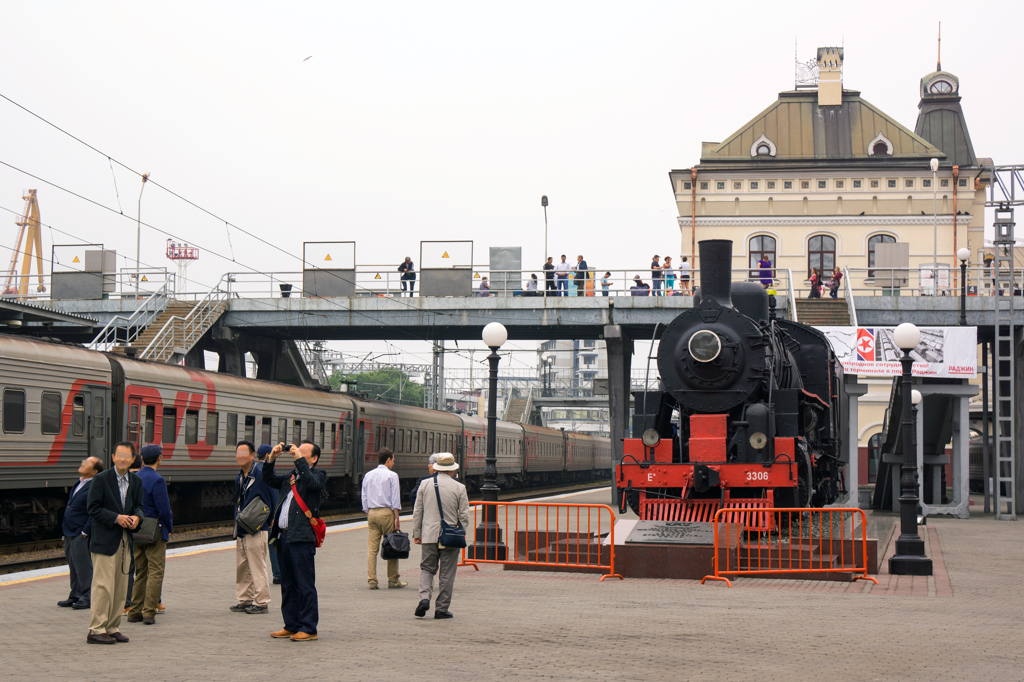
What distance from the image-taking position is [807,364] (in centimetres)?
1833

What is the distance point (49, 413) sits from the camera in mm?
16844

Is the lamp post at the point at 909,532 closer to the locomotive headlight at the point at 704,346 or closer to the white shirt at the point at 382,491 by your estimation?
the locomotive headlight at the point at 704,346

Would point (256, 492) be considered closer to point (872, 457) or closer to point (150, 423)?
point (150, 423)

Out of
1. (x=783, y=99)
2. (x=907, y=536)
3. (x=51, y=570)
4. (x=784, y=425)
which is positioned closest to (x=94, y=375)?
(x=51, y=570)

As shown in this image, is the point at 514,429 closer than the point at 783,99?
Yes

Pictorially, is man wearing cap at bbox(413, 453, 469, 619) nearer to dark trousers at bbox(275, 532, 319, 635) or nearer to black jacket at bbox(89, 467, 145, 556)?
dark trousers at bbox(275, 532, 319, 635)

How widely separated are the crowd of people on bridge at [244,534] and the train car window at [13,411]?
5855 millimetres

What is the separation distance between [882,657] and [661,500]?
24.3 feet

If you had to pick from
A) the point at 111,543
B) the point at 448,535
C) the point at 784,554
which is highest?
the point at 111,543

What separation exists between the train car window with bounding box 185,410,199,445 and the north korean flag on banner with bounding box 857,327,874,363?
15.1m

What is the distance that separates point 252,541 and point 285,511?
1431 millimetres

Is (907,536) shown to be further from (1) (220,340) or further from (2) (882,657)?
(1) (220,340)

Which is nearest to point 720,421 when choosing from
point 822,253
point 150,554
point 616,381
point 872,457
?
point 150,554

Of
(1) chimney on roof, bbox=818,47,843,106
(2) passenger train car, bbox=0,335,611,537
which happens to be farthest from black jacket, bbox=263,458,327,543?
(1) chimney on roof, bbox=818,47,843,106
